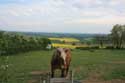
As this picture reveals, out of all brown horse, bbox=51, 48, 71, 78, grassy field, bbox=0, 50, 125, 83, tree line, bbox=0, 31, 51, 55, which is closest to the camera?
brown horse, bbox=51, 48, 71, 78

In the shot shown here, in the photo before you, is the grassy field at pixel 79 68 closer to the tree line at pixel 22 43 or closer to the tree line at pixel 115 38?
the tree line at pixel 22 43

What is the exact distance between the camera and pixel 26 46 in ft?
200

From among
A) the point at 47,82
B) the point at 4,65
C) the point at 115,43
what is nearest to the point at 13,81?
the point at 47,82

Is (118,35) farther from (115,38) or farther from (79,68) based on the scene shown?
(79,68)

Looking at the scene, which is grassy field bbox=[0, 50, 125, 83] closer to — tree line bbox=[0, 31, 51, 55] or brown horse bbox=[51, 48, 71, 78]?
brown horse bbox=[51, 48, 71, 78]

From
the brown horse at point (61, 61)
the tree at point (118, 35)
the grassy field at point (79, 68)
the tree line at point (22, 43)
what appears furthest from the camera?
the tree at point (118, 35)

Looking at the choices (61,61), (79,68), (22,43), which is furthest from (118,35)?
(61,61)

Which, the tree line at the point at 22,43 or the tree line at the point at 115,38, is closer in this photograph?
the tree line at the point at 22,43

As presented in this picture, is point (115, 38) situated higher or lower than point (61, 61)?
lower

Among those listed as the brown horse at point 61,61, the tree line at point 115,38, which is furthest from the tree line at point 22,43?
the brown horse at point 61,61

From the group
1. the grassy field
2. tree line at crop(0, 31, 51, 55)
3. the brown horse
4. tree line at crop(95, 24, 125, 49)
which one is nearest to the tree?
tree line at crop(95, 24, 125, 49)

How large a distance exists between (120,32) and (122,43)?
3462 millimetres

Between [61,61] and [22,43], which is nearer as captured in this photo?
[61,61]

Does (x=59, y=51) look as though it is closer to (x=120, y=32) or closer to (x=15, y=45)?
(x=15, y=45)
